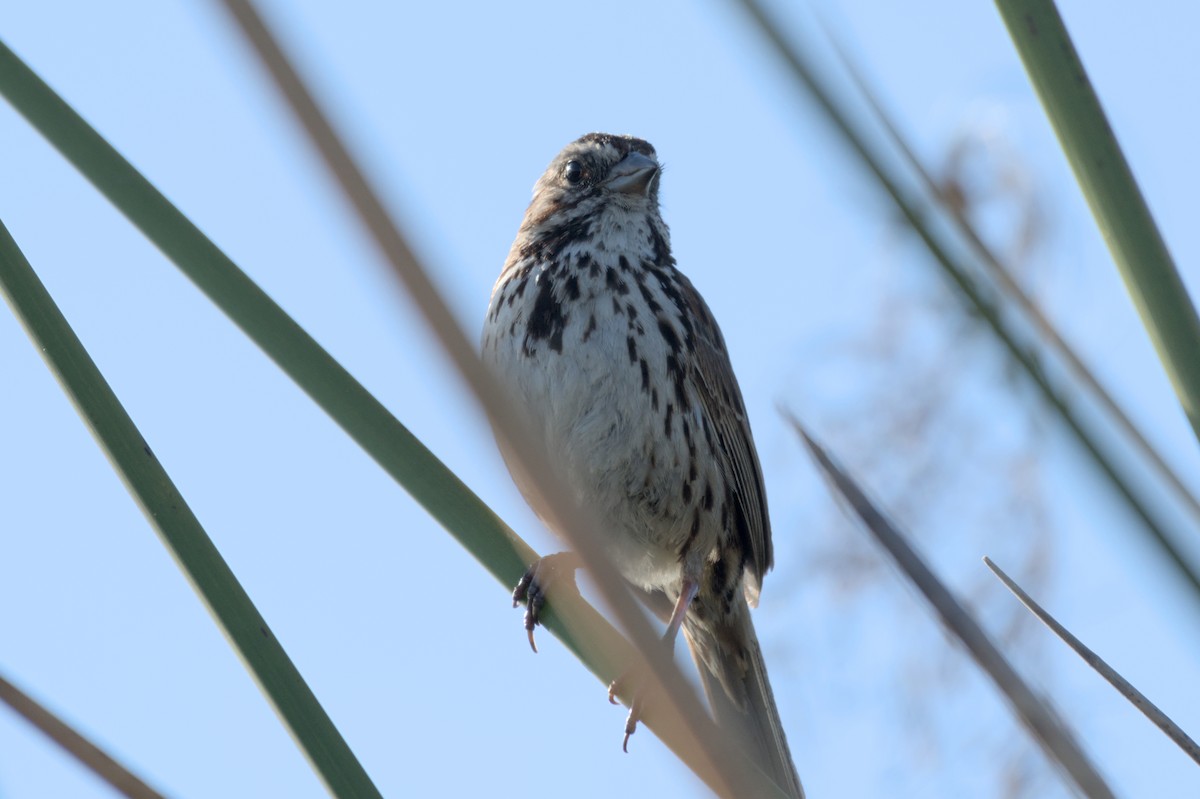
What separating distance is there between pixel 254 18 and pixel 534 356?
3405 mm

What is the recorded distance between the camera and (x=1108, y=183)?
1282 mm

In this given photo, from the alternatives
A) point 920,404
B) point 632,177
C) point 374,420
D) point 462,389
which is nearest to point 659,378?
point 632,177

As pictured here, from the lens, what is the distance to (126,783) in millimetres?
1538

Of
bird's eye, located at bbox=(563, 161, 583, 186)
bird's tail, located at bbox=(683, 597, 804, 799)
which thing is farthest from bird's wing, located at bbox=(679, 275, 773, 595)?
bird's eye, located at bbox=(563, 161, 583, 186)

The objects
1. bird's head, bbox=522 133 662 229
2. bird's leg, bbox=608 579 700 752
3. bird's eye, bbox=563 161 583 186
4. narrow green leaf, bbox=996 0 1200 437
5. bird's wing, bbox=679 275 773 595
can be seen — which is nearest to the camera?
narrow green leaf, bbox=996 0 1200 437

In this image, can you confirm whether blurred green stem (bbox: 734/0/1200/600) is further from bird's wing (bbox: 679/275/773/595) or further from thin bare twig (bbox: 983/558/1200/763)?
bird's wing (bbox: 679/275/773/595)

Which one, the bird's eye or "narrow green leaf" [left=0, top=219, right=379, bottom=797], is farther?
the bird's eye

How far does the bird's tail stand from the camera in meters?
4.40

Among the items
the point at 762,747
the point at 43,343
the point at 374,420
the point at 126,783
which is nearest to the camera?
the point at 126,783

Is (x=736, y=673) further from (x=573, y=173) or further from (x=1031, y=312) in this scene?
(x=1031, y=312)

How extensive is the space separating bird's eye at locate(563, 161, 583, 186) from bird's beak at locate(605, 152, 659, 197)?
4.7 inches

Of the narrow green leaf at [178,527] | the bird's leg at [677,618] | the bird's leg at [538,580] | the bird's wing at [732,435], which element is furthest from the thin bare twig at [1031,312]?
the bird's wing at [732,435]

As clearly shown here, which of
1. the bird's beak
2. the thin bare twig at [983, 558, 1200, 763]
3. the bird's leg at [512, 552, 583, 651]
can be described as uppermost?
the bird's beak

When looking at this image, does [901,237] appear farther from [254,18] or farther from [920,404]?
[920,404]
